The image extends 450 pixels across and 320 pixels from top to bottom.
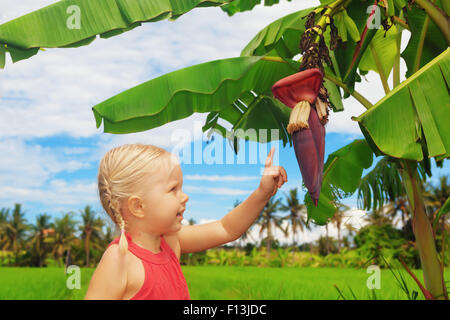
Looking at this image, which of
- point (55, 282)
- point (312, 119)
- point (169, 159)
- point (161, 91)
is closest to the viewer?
point (312, 119)

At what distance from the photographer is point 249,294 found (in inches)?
298

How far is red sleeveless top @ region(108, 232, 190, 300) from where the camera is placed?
3.77 ft

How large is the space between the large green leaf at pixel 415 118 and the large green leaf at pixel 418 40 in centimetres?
112

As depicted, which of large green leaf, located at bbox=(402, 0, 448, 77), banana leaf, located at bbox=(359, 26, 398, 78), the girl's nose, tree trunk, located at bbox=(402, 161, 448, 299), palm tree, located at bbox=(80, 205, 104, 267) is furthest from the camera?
palm tree, located at bbox=(80, 205, 104, 267)

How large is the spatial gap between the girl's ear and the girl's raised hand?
14.2 inches

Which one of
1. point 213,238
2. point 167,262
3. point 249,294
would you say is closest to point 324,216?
point 213,238

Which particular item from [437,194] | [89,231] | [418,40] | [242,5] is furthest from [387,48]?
[89,231]

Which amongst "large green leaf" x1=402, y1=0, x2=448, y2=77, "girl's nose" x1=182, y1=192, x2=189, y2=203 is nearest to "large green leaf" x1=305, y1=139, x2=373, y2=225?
"large green leaf" x1=402, y1=0, x2=448, y2=77

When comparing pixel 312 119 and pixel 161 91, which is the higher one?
pixel 161 91

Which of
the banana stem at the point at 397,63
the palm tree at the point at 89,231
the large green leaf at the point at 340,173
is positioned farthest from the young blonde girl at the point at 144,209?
the palm tree at the point at 89,231

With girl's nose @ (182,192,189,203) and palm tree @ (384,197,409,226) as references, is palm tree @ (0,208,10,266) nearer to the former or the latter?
palm tree @ (384,197,409,226)

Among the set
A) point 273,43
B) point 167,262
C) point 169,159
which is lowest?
point 167,262
